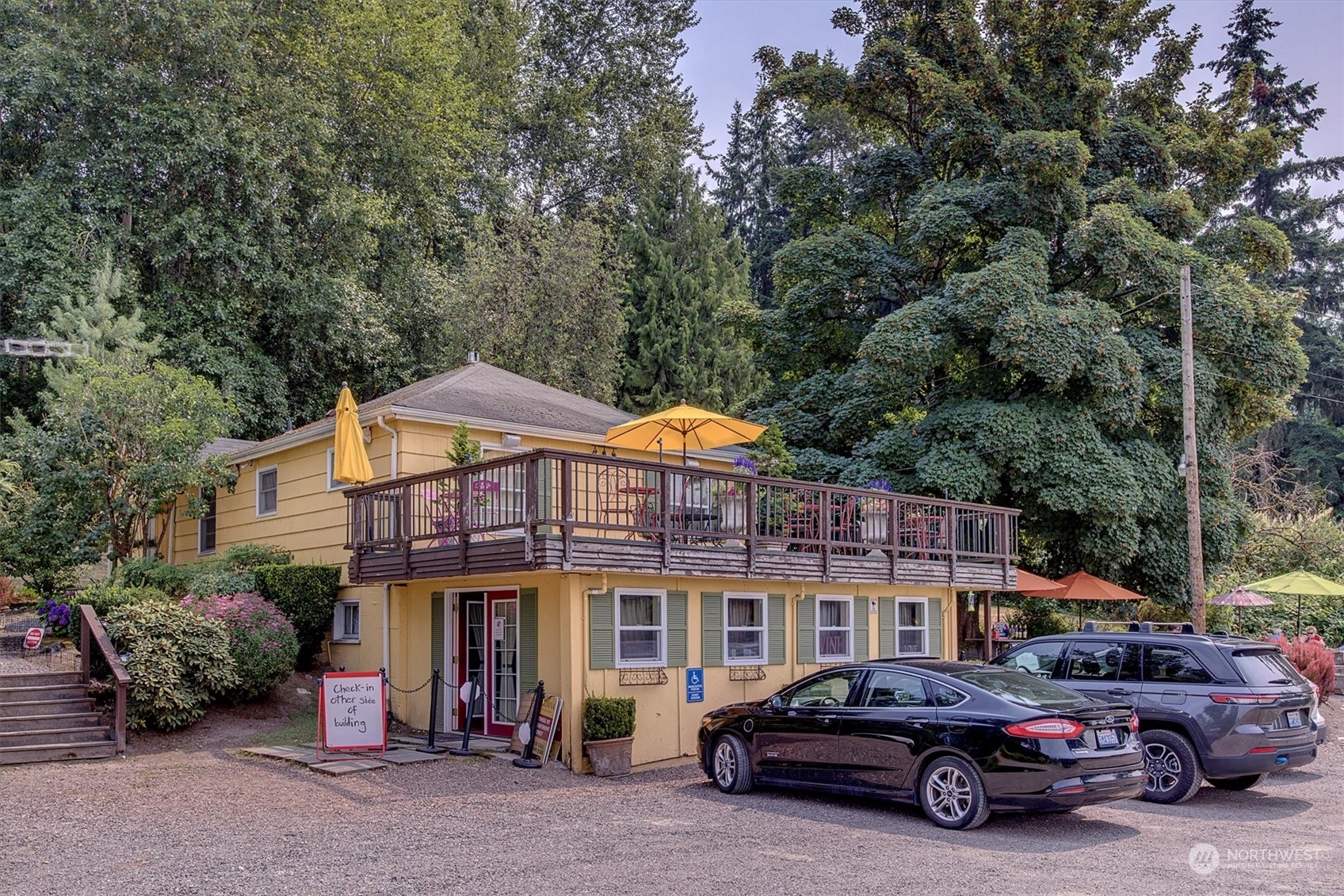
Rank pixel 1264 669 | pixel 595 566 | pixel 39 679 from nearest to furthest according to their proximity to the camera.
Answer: pixel 1264 669, pixel 595 566, pixel 39 679

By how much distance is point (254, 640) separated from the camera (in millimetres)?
15242

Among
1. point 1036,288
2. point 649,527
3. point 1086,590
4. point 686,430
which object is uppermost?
point 1036,288

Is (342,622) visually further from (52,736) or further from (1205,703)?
A: (1205,703)

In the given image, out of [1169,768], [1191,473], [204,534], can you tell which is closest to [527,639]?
[1169,768]

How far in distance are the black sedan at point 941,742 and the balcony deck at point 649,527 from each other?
2.47 metres

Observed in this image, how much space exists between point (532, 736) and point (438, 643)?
3.26 meters

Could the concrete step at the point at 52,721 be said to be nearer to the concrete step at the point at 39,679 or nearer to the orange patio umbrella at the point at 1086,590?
the concrete step at the point at 39,679

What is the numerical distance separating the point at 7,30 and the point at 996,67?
24.5m

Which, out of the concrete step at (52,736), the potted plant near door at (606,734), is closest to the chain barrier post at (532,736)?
the potted plant near door at (606,734)

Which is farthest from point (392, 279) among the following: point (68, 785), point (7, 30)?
point (68, 785)

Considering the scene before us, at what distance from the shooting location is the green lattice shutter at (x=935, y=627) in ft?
58.1

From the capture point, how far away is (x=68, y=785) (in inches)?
439

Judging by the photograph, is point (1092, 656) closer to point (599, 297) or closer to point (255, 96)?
point (599, 297)

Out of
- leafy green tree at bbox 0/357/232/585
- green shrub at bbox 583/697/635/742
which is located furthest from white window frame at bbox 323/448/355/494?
green shrub at bbox 583/697/635/742
